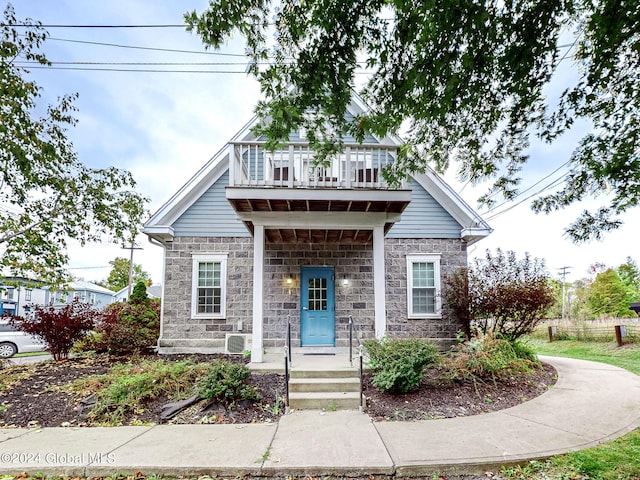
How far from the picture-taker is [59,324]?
9.16 metres

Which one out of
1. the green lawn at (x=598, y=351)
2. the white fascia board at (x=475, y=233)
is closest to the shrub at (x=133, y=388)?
the white fascia board at (x=475, y=233)

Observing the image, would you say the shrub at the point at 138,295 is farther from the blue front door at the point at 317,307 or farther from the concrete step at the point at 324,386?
the concrete step at the point at 324,386

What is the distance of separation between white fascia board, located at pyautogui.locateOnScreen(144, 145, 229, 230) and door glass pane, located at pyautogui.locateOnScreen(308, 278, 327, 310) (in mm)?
4080

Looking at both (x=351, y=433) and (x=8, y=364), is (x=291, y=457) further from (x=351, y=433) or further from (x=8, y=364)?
(x=8, y=364)

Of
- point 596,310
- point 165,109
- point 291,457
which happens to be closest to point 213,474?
point 291,457

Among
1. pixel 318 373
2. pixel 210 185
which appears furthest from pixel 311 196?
pixel 210 185

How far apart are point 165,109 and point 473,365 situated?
13355 millimetres

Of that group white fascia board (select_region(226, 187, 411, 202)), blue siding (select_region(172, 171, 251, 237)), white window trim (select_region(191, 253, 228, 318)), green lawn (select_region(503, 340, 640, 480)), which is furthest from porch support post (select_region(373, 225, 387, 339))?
white window trim (select_region(191, 253, 228, 318))

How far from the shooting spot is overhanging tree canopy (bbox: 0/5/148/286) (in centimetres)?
799

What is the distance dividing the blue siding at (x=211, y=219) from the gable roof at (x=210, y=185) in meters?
0.16

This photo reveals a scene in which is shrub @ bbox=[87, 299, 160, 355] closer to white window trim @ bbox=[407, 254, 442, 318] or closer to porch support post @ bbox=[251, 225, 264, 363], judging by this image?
porch support post @ bbox=[251, 225, 264, 363]

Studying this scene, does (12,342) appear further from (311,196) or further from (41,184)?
(311,196)

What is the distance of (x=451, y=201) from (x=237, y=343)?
713cm

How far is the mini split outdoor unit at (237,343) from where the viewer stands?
9352mm
